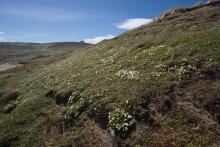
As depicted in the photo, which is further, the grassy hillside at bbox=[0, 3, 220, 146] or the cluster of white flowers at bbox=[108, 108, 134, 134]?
the cluster of white flowers at bbox=[108, 108, 134, 134]

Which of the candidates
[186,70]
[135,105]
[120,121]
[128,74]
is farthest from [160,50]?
[120,121]

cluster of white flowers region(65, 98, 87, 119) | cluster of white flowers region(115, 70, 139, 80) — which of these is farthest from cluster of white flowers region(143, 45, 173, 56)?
cluster of white flowers region(65, 98, 87, 119)

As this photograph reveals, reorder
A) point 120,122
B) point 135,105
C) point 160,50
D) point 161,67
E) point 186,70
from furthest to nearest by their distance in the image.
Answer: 1. point 160,50
2. point 161,67
3. point 186,70
4. point 135,105
5. point 120,122

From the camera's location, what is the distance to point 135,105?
18828 millimetres

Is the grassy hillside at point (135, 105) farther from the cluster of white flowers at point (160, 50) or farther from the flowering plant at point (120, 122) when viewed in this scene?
the cluster of white flowers at point (160, 50)

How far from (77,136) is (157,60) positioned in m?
13.1

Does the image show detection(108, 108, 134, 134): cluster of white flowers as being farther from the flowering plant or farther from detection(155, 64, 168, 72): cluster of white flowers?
detection(155, 64, 168, 72): cluster of white flowers

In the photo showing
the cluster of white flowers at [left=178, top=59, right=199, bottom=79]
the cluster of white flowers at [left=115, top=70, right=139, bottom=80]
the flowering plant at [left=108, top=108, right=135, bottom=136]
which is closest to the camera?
the flowering plant at [left=108, top=108, right=135, bottom=136]

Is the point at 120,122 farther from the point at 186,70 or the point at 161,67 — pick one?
the point at 161,67

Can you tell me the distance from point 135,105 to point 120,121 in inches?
80.1

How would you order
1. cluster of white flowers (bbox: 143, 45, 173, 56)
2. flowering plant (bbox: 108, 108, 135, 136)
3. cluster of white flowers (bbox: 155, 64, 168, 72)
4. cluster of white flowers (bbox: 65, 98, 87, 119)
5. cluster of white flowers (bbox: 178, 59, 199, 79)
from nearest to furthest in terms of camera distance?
flowering plant (bbox: 108, 108, 135, 136) → cluster of white flowers (bbox: 178, 59, 199, 79) → cluster of white flowers (bbox: 65, 98, 87, 119) → cluster of white flowers (bbox: 155, 64, 168, 72) → cluster of white flowers (bbox: 143, 45, 173, 56)

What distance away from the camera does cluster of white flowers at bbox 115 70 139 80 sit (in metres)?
24.0

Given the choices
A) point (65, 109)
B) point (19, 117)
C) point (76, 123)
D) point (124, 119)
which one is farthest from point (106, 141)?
point (19, 117)

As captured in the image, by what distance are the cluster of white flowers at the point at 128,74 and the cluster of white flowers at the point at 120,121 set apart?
5927 mm
